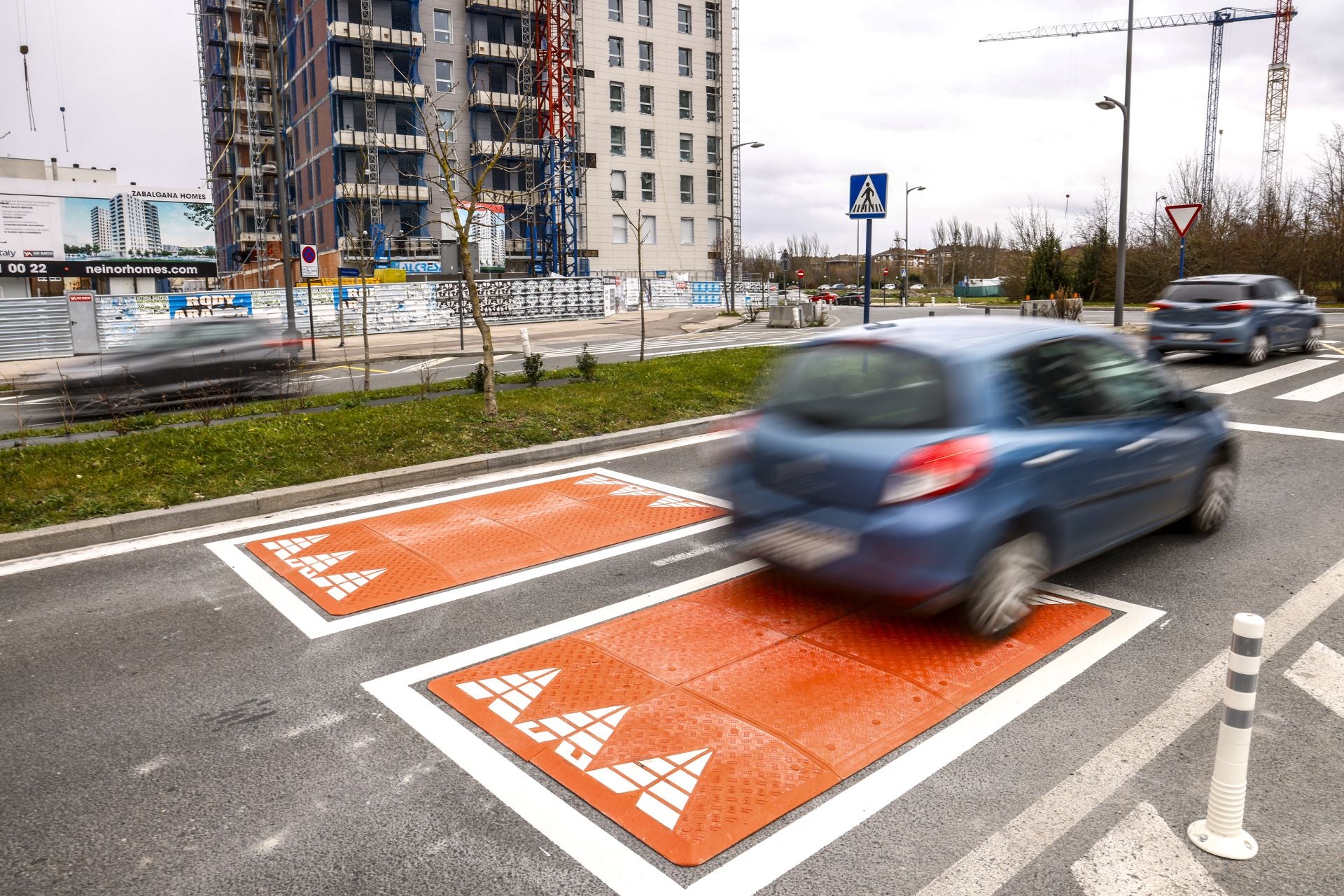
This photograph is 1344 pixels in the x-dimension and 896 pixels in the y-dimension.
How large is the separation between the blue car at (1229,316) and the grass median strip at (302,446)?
7.63 meters

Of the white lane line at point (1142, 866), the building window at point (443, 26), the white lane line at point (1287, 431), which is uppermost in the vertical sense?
the building window at point (443, 26)

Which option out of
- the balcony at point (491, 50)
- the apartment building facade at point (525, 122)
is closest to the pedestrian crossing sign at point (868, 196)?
the apartment building facade at point (525, 122)

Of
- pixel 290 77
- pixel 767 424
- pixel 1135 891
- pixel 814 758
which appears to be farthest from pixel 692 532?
pixel 290 77

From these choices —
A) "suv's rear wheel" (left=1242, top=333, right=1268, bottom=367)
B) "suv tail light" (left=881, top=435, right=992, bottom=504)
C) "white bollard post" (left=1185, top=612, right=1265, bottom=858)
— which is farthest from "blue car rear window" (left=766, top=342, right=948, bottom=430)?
"suv's rear wheel" (left=1242, top=333, right=1268, bottom=367)

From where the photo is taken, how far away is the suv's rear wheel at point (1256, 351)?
596 inches

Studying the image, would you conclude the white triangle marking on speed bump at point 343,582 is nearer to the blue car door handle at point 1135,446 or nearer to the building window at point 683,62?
the blue car door handle at point 1135,446

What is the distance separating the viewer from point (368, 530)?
283 inches

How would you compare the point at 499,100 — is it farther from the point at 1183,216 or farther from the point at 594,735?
the point at 594,735

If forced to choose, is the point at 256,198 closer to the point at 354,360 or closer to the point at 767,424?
the point at 354,360

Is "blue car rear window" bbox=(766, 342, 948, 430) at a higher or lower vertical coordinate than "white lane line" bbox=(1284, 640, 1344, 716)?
higher

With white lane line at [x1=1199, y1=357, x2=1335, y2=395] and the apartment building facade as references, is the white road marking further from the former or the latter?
the apartment building facade

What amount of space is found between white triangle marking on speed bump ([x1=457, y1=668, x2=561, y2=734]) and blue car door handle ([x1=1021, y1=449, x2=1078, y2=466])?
8.71 ft

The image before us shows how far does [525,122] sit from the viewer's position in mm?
52344

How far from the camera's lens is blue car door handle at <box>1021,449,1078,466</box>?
4730 mm
